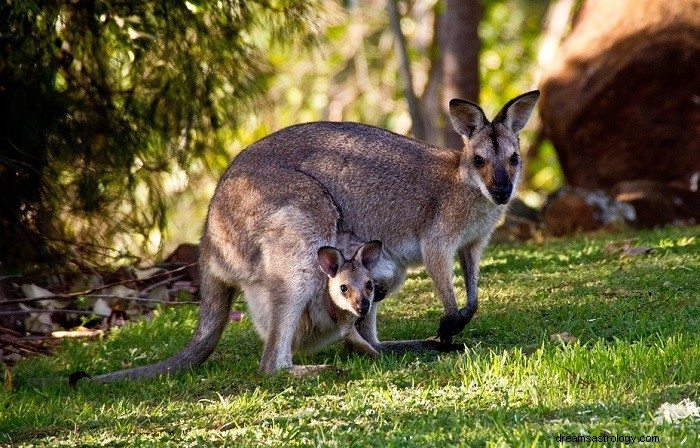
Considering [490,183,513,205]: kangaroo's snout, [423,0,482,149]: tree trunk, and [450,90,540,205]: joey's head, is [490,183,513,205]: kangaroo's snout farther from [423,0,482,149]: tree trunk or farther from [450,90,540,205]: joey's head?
[423,0,482,149]: tree trunk

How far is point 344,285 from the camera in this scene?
555cm

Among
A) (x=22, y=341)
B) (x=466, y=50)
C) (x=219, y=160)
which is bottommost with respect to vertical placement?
(x=22, y=341)

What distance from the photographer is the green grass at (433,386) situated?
164 inches

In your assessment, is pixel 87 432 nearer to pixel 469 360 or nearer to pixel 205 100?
pixel 469 360

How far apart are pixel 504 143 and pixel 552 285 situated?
1208mm

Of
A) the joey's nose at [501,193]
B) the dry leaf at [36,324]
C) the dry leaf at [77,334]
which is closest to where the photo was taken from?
the joey's nose at [501,193]

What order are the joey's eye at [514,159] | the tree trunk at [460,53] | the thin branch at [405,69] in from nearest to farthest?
the joey's eye at [514,159] < the thin branch at [405,69] < the tree trunk at [460,53]

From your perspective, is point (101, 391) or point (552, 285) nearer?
point (101, 391)

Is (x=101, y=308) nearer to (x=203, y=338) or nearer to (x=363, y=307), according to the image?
(x=203, y=338)

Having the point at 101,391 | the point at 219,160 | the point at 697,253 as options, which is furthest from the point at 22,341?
the point at 697,253

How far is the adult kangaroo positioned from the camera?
5.70 meters

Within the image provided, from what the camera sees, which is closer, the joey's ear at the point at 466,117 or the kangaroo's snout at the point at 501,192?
the kangaroo's snout at the point at 501,192

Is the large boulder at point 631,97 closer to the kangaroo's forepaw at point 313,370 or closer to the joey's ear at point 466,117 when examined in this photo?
the joey's ear at point 466,117

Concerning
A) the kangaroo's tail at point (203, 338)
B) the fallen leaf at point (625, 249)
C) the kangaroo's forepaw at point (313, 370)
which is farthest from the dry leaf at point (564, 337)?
the fallen leaf at point (625, 249)
